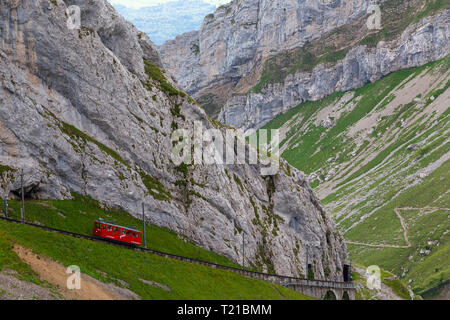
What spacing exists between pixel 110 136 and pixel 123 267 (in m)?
33.0

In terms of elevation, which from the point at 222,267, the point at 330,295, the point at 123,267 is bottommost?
the point at 330,295

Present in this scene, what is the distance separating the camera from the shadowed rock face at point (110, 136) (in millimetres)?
63531

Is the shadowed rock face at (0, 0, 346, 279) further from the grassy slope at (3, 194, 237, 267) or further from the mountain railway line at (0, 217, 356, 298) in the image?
the mountain railway line at (0, 217, 356, 298)

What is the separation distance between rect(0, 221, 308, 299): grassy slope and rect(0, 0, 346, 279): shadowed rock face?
15178 millimetres

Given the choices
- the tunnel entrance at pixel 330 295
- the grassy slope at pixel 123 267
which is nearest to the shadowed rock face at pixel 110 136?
the tunnel entrance at pixel 330 295

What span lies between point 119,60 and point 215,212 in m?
31.9

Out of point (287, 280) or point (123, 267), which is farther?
point (287, 280)

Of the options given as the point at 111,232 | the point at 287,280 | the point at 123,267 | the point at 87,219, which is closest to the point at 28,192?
the point at 87,219

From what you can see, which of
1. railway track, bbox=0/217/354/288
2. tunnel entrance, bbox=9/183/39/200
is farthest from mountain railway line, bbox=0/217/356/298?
tunnel entrance, bbox=9/183/39/200

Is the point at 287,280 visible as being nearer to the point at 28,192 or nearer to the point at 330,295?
the point at 330,295

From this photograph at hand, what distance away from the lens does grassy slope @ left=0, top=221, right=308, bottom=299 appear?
41.2 meters

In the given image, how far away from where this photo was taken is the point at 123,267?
47344mm
